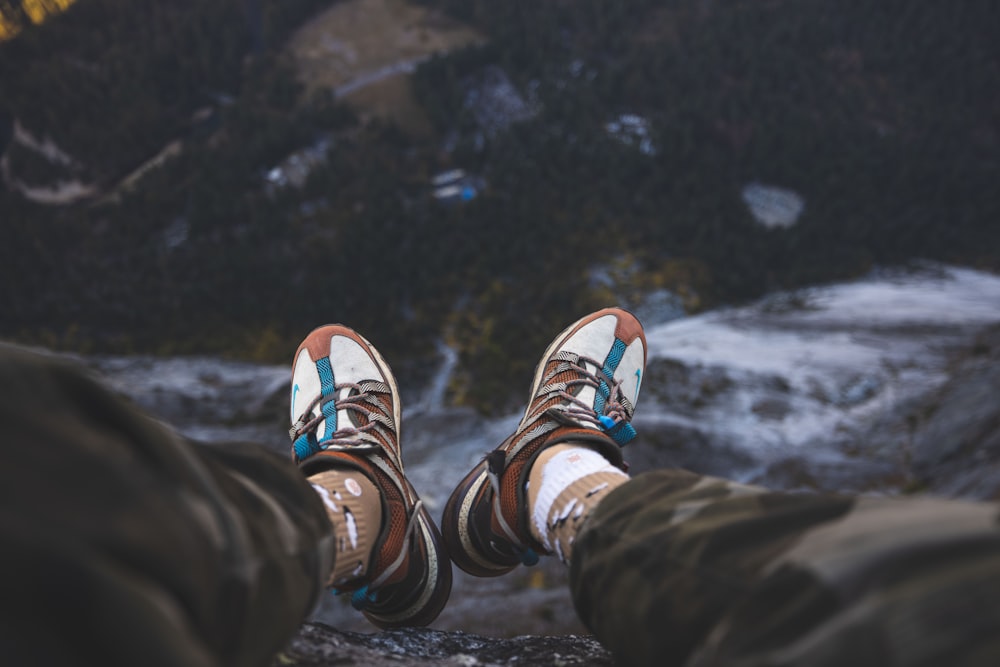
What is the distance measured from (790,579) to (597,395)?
87.4 inches

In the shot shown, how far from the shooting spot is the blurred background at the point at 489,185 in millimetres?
13234

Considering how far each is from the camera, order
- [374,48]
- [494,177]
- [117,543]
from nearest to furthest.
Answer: [117,543]
[494,177]
[374,48]

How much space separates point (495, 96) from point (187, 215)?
11.9m

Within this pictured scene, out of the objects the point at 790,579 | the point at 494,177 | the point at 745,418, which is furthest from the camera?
the point at 494,177

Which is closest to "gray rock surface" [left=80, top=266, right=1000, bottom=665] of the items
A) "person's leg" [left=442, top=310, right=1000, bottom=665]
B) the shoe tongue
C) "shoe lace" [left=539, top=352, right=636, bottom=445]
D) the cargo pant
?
"person's leg" [left=442, top=310, right=1000, bottom=665]

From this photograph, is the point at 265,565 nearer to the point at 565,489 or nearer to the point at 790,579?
the point at 790,579

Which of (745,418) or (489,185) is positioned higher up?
(489,185)

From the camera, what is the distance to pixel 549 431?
229 cm

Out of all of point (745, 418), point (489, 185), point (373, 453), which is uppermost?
point (489, 185)

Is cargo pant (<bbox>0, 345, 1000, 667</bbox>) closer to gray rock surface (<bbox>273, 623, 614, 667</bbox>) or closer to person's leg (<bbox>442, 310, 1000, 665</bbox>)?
person's leg (<bbox>442, 310, 1000, 665</bbox>)

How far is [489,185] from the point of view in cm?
1648

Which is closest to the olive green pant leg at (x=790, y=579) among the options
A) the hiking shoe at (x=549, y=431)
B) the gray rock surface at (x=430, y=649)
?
the gray rock surface at (x=430, y=649)

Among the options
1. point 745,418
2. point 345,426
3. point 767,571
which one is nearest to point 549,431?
point 345,426

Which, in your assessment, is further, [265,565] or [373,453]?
[373,453]
